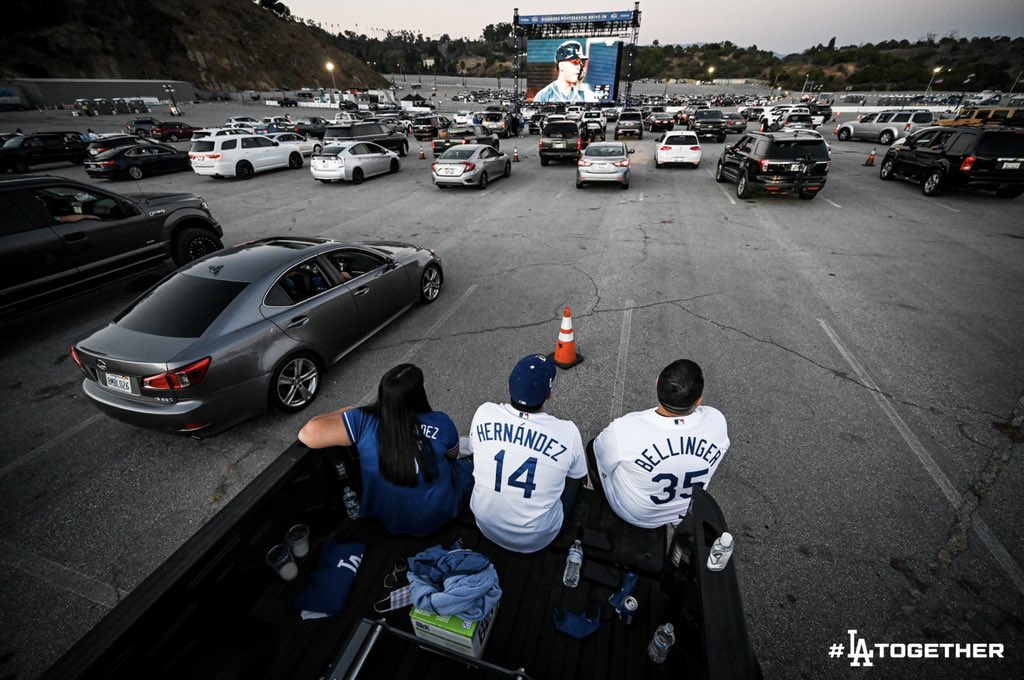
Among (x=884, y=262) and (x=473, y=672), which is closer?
(x=473, y=672)

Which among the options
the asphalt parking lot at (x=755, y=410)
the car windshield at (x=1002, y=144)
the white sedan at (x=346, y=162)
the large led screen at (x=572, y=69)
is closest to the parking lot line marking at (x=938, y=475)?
the asphalt parking lot at (x=755, y=410)

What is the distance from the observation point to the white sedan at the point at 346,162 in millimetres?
15305

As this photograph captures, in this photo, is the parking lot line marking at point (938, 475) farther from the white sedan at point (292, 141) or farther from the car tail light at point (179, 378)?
the white sedan at point (292, 141)

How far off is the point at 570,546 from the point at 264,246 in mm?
4589

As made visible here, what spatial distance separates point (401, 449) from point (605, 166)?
13330 millimetres

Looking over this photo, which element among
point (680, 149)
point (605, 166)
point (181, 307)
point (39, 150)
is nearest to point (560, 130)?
point (680, 149)

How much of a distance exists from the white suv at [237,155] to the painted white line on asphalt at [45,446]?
1589 cm

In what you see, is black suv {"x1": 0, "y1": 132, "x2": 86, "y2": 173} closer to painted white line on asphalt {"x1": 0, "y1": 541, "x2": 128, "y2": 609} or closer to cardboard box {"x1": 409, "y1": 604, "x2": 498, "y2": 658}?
painted white line on asphalt {"x1": 0, "y1": 541, "x2": 128, "y2": 609}

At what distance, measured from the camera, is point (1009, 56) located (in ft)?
338

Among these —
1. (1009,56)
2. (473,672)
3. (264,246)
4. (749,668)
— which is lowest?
(473,672)

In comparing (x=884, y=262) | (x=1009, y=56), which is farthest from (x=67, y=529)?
(x=1009, y=56)

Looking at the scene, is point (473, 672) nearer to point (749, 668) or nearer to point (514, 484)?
point (514, 484)

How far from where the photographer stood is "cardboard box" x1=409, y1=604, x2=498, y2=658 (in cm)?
196

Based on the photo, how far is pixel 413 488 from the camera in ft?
8.20
